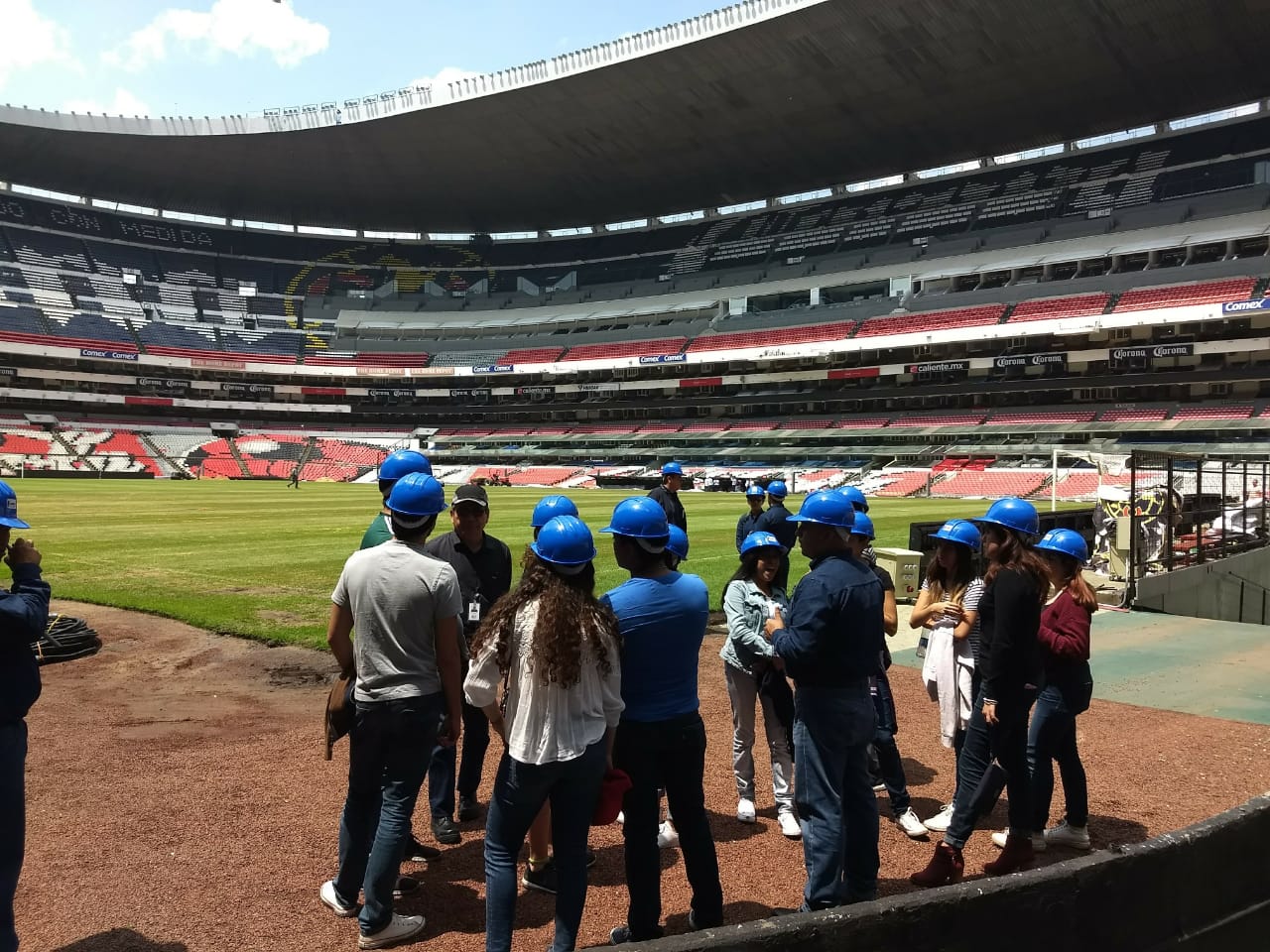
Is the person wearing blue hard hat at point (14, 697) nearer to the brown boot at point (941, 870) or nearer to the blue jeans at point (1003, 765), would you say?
the brown boot at point (941, 870)

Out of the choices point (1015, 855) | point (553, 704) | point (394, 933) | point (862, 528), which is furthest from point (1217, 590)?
point (394, 933)

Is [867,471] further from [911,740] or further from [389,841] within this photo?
[389,841]

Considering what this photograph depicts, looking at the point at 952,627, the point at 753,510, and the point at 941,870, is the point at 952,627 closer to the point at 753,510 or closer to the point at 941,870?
the point at 941,870

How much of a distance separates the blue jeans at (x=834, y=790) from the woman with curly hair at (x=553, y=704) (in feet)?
3.58

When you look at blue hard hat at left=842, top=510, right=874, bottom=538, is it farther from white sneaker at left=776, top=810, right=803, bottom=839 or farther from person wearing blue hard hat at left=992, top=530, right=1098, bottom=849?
white sneaker at left=776, top=810, right=803, bottom=839

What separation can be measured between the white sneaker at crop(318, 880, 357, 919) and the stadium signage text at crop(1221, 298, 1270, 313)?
57.1 m

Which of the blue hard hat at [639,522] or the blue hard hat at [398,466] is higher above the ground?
the blue hard hat at [398,466]

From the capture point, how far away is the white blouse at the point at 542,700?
3357 millimetres

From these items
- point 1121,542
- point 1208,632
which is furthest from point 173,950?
point 1121,542

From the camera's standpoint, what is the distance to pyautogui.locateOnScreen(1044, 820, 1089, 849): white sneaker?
498cm

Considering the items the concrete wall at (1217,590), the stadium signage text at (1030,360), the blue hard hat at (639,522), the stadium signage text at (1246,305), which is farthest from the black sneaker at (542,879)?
the stadium signage text at (1030,360)

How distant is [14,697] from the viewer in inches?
125

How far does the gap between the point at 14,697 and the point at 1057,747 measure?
520 cm

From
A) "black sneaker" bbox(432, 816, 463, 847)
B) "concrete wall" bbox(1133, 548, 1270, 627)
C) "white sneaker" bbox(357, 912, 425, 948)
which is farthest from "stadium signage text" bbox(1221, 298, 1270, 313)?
"white sneaker" bbox(357, 912, 425, 948)
